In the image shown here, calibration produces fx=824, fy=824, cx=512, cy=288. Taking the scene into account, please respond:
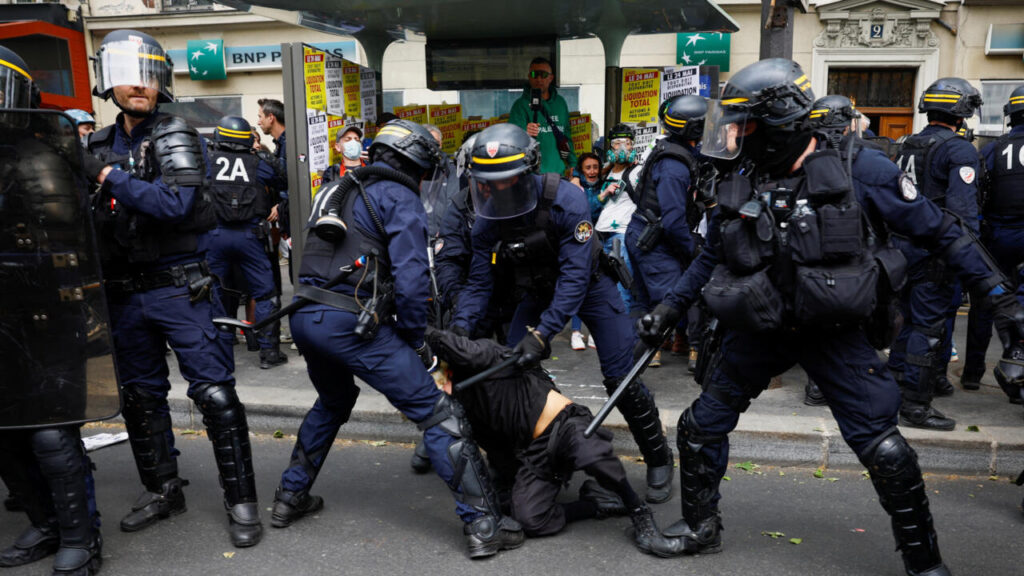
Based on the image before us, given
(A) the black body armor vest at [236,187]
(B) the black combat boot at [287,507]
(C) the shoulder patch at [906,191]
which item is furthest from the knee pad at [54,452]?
(C) the shoulder patch at [906,191]

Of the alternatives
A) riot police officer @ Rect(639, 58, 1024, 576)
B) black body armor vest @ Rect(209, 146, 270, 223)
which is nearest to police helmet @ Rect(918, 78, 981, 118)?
riot police officer @ Rect(639, 58, 1024, 576)

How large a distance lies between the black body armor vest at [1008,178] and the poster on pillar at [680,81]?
9.32 ft

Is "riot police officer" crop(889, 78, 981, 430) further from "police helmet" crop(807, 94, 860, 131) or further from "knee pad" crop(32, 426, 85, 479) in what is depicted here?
"knee pad" crop(32, 426, 85, 479)

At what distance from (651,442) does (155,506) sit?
7.82ft

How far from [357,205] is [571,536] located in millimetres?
1744

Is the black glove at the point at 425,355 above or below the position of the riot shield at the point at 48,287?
below

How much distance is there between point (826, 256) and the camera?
9.31 feet

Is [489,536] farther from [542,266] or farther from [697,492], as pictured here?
[542,266]

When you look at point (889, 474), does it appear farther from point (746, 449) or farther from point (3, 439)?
point (3, 439)

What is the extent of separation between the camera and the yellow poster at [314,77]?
627 centimetres

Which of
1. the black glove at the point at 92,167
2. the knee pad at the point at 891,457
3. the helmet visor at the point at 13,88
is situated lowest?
the knee pad at the point at 891,457

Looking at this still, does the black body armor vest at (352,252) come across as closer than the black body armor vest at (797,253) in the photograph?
No

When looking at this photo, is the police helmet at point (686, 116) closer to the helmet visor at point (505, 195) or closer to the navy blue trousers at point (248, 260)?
the helmet visor at point (505, 195)

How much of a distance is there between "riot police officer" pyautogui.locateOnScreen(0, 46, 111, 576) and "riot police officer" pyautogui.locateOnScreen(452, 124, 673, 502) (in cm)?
164
